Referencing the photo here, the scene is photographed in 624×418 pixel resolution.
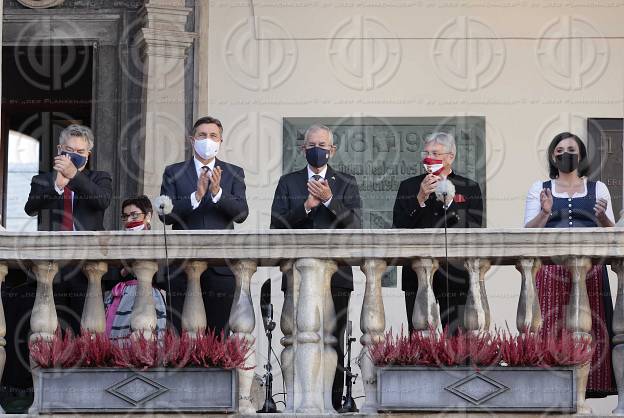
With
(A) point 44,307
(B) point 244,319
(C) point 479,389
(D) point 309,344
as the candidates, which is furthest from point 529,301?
(A) point 44,307

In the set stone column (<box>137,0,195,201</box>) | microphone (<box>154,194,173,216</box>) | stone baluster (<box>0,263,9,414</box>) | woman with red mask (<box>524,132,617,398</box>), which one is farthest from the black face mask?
stone column (<box>137,0,195,201</box>)

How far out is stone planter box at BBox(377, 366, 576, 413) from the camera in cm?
1019

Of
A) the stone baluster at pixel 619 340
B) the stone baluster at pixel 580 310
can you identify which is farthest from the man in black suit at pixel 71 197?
the stone baluster at pixel 619 340

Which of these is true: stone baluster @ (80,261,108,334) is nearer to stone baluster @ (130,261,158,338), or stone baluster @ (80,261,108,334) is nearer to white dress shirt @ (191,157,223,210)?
stone baluster @ (130,261,158,338)

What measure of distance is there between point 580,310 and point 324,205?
1.48 meters

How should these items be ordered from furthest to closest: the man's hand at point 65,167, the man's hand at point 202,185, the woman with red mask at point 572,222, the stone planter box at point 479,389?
the man's hand at point 65,167
the man's hand at point 202,185
the woman with red mask at point 572,222
the stone planter box at point 479,389

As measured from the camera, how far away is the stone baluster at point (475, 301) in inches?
416

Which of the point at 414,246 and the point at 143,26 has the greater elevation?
the point at 143,26

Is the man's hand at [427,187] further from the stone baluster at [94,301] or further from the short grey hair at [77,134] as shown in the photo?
the short grey hair at [77,134]

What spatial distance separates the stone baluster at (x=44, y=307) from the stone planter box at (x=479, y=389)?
5.75 ft

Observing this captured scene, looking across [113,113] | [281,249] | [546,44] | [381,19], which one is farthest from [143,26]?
[281,249]

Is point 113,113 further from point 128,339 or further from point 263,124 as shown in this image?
point 128,339

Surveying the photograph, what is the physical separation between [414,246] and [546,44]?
4818 millimetres

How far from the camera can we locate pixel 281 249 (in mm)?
10703
